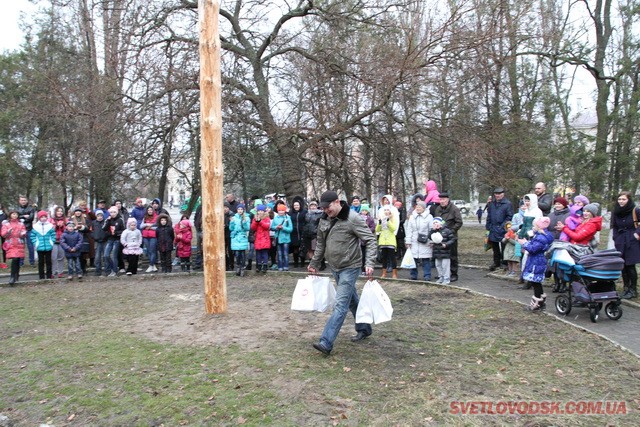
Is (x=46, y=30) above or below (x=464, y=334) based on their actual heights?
above

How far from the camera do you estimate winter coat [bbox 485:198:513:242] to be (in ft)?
36.8

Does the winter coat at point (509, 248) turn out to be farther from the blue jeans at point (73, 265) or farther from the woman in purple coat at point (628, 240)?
the blue jeans at point (73, 265)

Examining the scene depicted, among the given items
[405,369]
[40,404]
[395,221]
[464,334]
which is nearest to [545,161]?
[395,221]

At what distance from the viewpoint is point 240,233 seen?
39.8 feet

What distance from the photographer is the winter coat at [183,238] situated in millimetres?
12555

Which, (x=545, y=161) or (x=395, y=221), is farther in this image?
(x=545, y=161)

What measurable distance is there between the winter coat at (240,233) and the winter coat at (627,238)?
25.6 feet

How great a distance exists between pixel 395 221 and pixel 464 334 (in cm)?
483

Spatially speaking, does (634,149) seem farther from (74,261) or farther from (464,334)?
(74,261)

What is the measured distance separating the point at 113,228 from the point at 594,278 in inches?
408

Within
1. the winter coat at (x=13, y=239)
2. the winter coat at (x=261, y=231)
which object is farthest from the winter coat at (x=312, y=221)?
the winter coat at (x=13, y=239)

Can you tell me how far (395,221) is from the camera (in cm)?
1121

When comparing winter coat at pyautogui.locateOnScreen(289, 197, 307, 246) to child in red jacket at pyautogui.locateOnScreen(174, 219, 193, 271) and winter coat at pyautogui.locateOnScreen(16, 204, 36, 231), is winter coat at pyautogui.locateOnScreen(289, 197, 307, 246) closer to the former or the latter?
child in red jacket at pyautogui.locateOnScreen(174, 219, 193, 271)

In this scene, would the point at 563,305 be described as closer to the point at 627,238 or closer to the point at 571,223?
the point at 571,223
